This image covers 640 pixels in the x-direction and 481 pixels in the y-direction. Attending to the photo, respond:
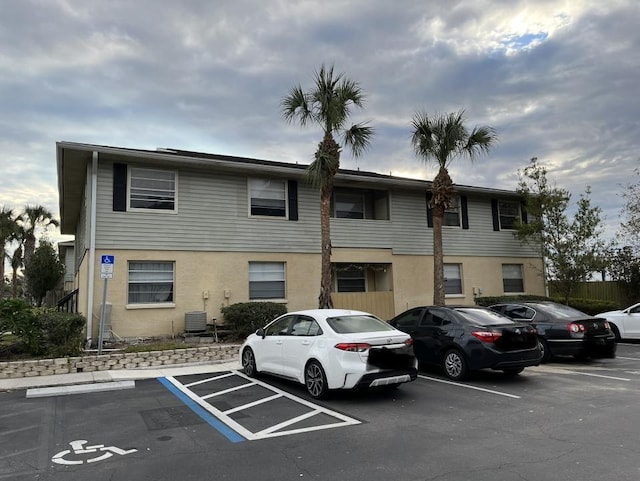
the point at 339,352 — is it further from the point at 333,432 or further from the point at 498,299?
the point at 498,299

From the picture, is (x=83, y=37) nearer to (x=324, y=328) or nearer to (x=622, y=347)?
(x=324, y=328)

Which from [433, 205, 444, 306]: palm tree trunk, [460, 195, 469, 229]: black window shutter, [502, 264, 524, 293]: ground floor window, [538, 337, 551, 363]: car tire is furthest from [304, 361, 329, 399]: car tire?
[502, 264, 524, 293]: ground floor window

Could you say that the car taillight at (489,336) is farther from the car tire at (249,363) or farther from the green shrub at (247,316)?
the green shrub at (247,316)

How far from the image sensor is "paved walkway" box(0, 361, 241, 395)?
9289 millimetres

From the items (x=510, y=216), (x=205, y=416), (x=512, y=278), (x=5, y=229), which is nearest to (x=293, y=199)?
(x=205, y=416)

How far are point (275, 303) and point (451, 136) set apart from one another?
27.2 feet

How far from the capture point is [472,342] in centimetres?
874

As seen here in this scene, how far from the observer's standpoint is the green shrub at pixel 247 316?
44.3 feet

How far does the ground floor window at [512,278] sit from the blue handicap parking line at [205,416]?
15.7 m

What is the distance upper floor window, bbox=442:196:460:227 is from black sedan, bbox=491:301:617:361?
27.5 ft

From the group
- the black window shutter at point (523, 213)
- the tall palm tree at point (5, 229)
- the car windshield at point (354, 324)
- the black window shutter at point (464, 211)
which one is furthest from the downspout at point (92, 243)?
the tall palm tree at point (5, 229)

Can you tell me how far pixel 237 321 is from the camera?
13562mm

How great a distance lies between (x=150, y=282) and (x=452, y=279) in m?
11.7

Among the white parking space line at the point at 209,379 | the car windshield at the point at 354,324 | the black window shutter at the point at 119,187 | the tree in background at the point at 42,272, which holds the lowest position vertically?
the white parking space line at the point at 209,379
